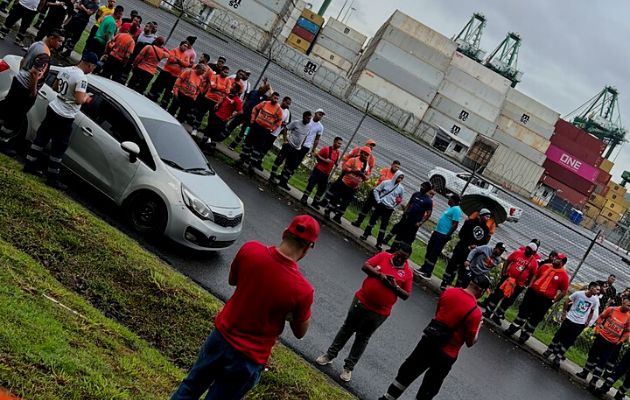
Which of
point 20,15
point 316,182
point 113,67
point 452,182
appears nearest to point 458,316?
point 316,182

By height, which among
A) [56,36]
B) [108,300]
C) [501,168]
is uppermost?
[501,168]

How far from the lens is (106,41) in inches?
603

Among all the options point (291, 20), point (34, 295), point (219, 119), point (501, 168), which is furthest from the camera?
point (291, 20)

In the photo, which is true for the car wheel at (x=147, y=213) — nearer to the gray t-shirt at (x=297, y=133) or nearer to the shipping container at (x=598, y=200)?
the gray t-shirt at (x=297, y=133)

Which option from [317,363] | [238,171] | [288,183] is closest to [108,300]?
[317,363]

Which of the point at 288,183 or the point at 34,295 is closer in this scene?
the point at 34,295

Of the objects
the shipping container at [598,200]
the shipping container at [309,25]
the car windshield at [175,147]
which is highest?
the shipping container at [598,200]

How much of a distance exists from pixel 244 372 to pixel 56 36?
7.02 metres

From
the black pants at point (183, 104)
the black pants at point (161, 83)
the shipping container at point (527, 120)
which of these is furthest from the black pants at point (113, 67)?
the shipping container at point (527, 120)

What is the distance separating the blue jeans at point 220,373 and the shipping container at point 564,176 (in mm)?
92239

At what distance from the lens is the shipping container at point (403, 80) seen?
69.8 meters

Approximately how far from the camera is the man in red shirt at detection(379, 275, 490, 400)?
6652 mm

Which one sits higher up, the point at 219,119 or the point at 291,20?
the point at 291,20

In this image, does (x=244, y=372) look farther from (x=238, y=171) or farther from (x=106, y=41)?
(x=106, y=41)
